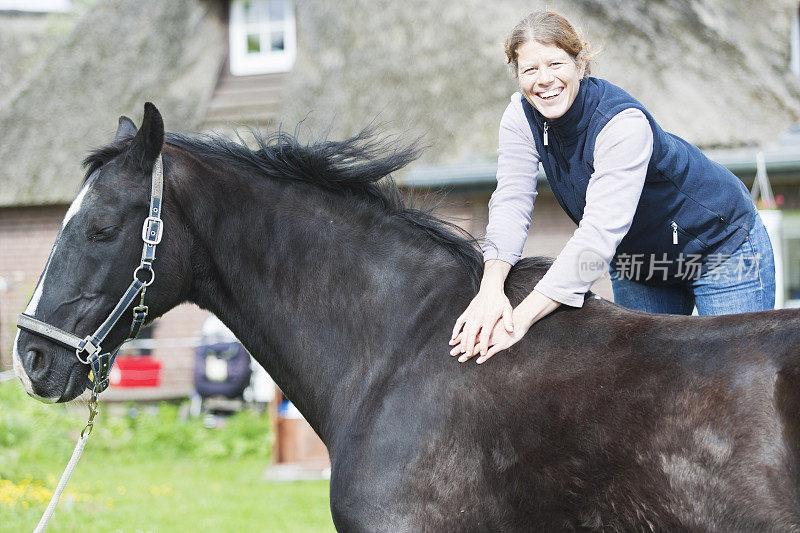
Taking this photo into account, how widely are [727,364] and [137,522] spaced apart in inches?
213

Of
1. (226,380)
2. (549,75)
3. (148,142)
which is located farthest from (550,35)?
(226,380)

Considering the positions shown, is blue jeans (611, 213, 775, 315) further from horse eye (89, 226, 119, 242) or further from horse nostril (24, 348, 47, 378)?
horse nostril (24, 348, 47, 378)

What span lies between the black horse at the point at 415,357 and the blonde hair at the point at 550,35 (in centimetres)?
63

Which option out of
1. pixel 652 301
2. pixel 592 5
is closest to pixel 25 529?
pixel 652 301

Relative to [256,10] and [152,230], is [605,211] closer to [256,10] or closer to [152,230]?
[152,230]

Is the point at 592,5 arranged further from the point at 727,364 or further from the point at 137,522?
the point at 727,364

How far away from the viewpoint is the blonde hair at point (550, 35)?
2676 millimetres

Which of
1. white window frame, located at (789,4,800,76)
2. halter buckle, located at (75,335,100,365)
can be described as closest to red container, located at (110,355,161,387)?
halter buckle, located at (75,335,100,365)

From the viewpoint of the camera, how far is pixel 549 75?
2.68 meters

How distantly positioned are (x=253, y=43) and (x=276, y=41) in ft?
1.62

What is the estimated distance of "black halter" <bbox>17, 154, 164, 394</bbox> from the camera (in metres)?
2.62

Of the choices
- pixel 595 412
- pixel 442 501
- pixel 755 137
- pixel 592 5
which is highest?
pixel 592 5

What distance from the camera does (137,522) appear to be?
6309mm

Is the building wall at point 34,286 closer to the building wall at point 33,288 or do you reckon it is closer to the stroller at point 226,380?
the building wall at point 33,288
